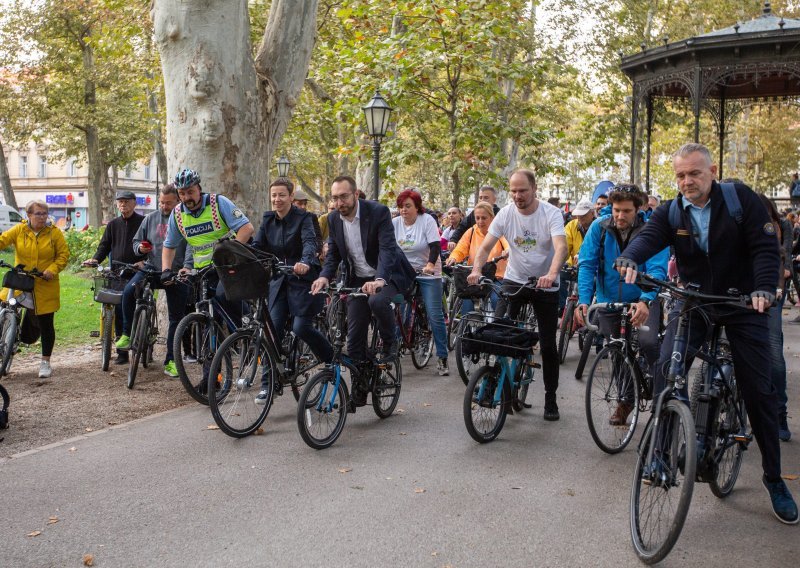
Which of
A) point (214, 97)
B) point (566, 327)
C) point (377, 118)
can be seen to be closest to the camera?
point (566, 327)

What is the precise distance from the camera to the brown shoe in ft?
20.0

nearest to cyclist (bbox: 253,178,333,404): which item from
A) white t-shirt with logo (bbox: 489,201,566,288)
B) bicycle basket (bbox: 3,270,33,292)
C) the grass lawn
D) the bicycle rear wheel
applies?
white t-shirt with logo (bbox: 489,201,566,288)

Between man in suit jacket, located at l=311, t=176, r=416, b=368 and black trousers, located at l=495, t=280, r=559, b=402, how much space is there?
35.0 inches

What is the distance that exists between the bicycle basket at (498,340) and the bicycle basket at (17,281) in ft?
15.5

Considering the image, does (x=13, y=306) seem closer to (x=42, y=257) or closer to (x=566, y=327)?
(x=42, y=257)

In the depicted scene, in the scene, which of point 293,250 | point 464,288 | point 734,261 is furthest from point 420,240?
point 734,261

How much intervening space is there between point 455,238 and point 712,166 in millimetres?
7385

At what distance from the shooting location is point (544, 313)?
677cm

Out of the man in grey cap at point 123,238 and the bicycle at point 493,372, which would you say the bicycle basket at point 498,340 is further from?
the man in grey cap at point 123,238

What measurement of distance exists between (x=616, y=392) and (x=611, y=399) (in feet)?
0.21

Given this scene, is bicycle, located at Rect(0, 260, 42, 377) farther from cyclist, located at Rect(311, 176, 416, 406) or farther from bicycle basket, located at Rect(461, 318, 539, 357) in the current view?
bicycle basket, located at Rect(461, 318, 539, 357)

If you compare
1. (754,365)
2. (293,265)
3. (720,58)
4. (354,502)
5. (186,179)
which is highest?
Answer: (720,58)

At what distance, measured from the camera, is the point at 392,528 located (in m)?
4.43

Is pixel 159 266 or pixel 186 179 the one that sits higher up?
pixel 186 179
